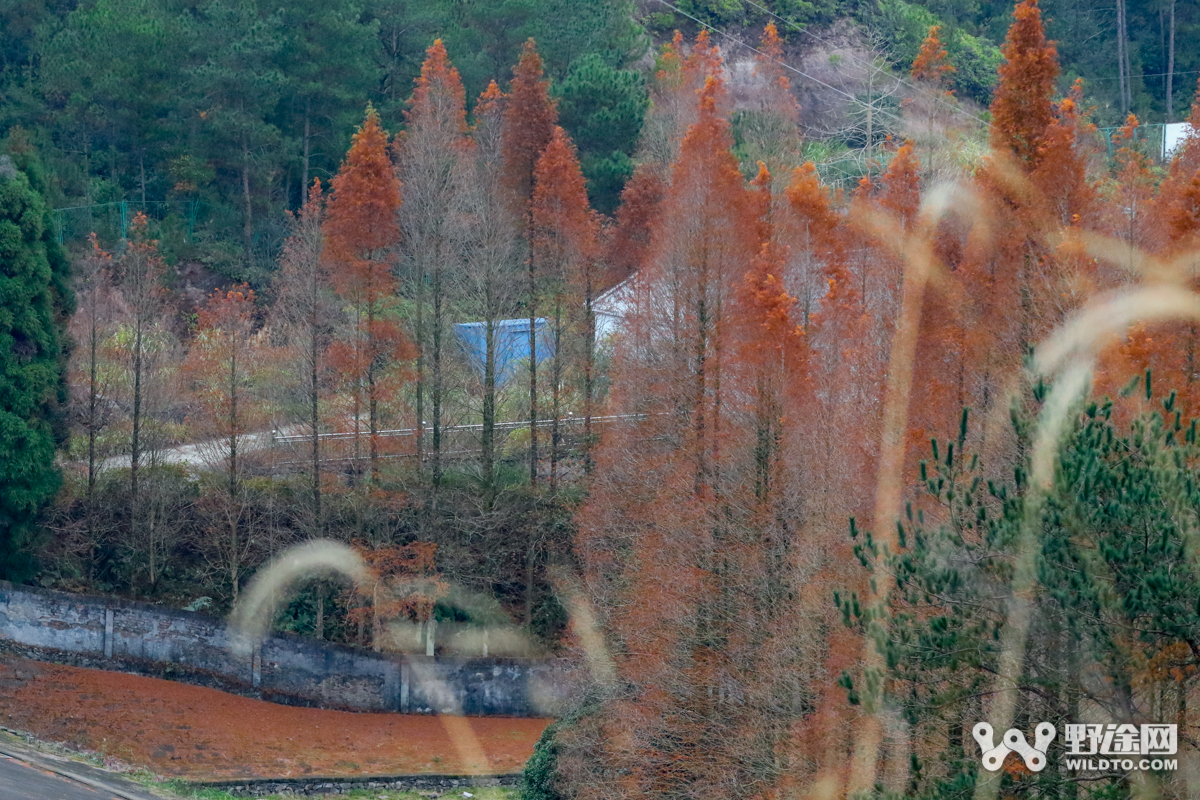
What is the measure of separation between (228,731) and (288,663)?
1990 millimetres

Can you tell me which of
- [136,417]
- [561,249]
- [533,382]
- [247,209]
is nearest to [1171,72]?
Answer: [561,249]

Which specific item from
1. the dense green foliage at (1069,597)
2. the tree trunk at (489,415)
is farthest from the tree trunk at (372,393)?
the dense green foliage at (1069,597)

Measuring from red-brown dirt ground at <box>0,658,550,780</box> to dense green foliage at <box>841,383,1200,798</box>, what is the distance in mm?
13198

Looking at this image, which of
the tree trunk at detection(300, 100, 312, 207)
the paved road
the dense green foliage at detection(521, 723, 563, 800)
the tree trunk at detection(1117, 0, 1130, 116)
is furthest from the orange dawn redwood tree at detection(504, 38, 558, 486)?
the tree trunk at detection(1117, 0, 1130, 116)

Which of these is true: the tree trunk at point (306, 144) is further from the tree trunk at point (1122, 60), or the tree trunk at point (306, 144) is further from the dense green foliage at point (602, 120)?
the tree trunk at point (1122, 60)

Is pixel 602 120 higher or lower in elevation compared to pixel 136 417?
higher

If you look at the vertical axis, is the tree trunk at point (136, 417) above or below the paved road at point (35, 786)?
above

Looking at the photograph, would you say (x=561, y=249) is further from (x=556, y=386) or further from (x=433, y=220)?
(x=556, y=386)

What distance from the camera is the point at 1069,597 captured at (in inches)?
333

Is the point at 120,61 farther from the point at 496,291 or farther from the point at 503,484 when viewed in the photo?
the point at 503,484

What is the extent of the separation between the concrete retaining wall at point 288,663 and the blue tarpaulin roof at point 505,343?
6.76 metres

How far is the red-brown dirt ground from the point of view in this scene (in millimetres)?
20719

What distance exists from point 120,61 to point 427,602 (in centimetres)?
1872

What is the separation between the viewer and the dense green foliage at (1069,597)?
8.46 m
